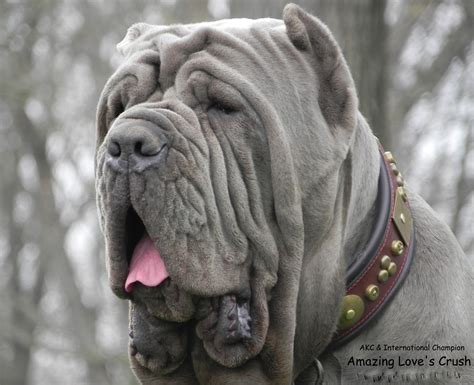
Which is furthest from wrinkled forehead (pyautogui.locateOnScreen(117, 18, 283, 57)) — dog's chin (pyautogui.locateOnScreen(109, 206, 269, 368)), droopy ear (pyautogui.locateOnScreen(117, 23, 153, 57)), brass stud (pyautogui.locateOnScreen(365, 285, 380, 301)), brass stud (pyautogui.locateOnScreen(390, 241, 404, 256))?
brass stud (pyautogui.locateOnScreen(365, 285, 380, 301))

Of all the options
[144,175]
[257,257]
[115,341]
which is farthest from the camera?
[115,341]

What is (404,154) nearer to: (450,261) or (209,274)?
(450,261)

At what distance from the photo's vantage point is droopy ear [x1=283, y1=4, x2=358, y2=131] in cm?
350

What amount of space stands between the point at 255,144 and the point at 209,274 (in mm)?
502

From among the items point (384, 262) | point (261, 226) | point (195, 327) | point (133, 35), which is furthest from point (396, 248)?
point (133, 35)

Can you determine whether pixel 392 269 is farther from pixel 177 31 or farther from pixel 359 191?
pixel 177 31

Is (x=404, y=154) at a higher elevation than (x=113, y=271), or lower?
lower

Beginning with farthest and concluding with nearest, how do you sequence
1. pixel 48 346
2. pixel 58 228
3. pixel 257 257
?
pixel 58 228 → pixel 48 346 → pixel 257 257

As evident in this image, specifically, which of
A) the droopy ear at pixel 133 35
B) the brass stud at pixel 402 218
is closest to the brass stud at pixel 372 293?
the brass stud at pixel 402 218

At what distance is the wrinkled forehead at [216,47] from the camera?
3406 millimetres

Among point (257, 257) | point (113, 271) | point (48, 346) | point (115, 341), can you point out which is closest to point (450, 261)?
point (257, 257)

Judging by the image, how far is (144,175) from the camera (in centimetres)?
312

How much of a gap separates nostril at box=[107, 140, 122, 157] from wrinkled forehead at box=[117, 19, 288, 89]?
367 mm

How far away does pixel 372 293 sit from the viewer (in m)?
3.59
